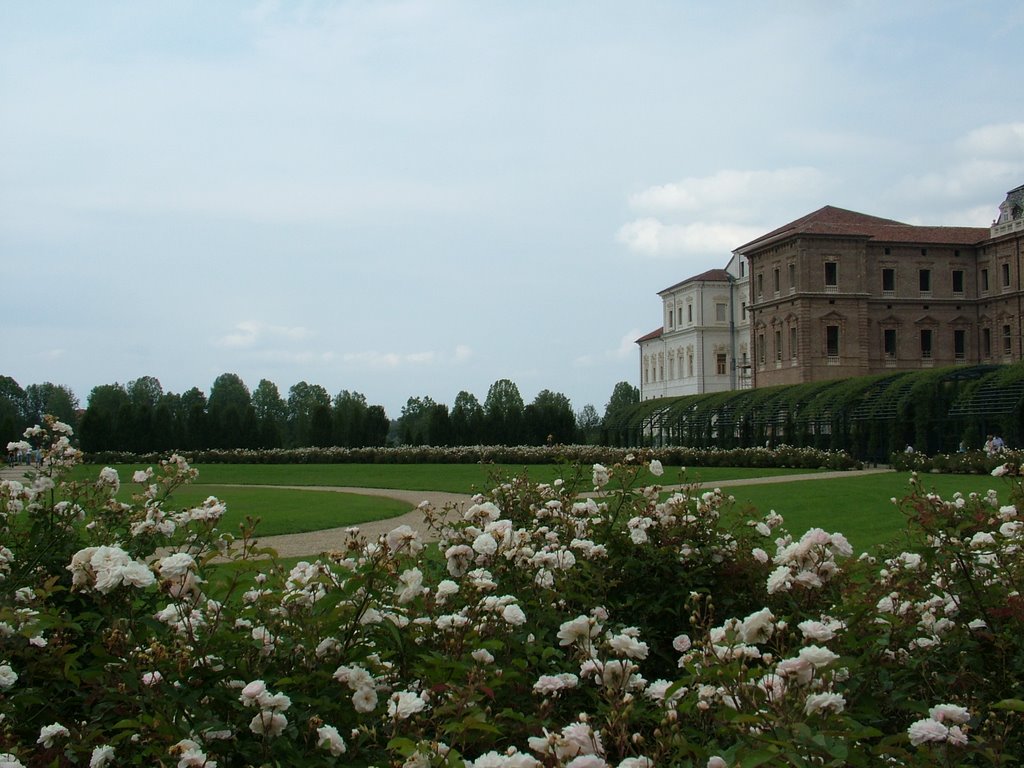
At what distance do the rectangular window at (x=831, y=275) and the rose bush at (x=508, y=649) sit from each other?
2072 inches

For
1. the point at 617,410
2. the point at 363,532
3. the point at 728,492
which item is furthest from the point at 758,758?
the point at 617,410

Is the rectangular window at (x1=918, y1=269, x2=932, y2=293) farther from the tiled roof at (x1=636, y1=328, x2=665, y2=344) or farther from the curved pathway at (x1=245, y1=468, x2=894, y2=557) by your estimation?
the curved pathway at (x1=245, y1=468, x2=894, y2=557)

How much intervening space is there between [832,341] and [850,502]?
139ft

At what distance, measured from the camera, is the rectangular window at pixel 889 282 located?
56.0 metres

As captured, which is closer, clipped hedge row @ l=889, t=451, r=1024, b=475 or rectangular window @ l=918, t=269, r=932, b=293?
clipped hedge row @ l=889, t=451, r=1024, b=475

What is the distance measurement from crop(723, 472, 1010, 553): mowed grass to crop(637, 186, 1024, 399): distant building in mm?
33742

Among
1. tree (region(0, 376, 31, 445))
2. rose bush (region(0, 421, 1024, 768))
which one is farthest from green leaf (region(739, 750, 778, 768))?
tree (region(0, 376, 31, 445))

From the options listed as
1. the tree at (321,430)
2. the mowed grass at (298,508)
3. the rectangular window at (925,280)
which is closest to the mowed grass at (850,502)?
the mowed grass at (298,508)

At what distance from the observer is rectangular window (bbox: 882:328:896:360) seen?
56.5m

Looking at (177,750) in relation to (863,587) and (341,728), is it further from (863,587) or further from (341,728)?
(863,587)

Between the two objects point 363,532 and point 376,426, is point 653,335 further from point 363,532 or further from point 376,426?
point 363,532

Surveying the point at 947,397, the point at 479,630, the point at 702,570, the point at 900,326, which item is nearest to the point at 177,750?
the point at 479,630

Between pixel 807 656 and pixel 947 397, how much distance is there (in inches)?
1206

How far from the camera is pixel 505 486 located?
6.48 m
